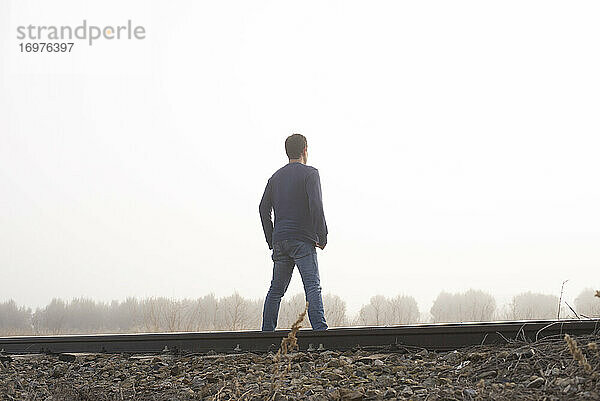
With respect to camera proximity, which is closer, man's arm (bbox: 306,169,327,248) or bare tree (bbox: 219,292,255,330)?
man's arm (bbox: 306,169,327,248)

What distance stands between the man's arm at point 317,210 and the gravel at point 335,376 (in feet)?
5.41

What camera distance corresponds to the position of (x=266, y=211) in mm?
7262

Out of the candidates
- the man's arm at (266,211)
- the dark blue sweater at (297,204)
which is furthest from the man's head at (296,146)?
the man's arm at (266,211)

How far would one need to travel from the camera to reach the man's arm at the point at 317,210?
669cm

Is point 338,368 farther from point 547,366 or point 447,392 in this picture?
point 547,366

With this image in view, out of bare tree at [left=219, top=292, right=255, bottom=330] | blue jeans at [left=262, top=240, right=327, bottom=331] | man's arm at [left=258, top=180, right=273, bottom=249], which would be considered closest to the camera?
blue jeans at [left=262, top=240, right=327, bottom=331]

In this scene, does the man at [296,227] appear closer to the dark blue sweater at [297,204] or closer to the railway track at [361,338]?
the dark blue sweater at [297,204]

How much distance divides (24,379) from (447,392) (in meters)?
3.34

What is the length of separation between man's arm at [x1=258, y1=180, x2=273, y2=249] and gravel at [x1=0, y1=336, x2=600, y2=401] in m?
1.83

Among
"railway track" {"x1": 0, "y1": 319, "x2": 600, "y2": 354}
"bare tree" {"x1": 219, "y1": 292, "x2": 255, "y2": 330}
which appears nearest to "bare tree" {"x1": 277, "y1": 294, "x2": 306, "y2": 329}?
A: "bare tree" {"x1": 219, "y1": 292, "x2": 255, "y2": 330}

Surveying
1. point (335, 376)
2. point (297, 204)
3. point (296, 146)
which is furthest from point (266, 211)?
point (335, 376)

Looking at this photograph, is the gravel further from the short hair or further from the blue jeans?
the short hair

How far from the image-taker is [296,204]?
6828 millimetres

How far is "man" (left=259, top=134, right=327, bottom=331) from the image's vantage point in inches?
259
